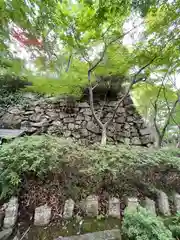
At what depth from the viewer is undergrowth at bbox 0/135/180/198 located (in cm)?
146

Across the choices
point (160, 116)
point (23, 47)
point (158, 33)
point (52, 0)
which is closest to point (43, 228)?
point (52, 0)

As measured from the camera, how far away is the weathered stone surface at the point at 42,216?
4.15 feet

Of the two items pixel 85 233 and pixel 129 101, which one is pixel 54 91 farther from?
pixel 85 233

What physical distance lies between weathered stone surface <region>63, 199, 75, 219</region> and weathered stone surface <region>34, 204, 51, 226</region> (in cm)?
17

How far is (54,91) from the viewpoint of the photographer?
3920mm

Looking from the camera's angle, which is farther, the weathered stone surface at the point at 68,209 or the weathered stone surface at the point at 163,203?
the weathered stone surface at the point at 163,203

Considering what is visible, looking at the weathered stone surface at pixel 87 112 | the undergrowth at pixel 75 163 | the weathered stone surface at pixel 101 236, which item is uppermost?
the weathered stone surface at pixel 87 112

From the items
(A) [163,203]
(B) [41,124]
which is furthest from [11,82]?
(A) [163,203]

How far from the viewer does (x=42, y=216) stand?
128cm

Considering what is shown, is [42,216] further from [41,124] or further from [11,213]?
[41,124]

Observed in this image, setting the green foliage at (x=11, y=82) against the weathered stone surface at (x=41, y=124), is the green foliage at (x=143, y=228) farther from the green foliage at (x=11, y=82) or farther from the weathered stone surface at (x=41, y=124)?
the green foliage at (x=11, y=82)

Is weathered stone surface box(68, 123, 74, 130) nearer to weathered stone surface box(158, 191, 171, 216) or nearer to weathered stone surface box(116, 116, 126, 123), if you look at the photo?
weathered stone surface box(116, 116, 126, 123)

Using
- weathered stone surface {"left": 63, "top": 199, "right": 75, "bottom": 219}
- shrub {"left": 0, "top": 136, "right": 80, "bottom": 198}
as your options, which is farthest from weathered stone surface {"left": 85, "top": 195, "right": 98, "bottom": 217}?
shrub {"left": 0, "top": 136, "right": 80, "bottom": 198}

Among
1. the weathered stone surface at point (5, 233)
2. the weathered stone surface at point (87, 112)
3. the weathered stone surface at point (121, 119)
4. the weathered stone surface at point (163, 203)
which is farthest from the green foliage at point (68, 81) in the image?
the weathered stone surface at point (5, 233)
